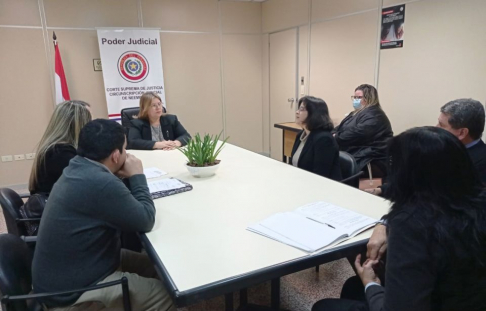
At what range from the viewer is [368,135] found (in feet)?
10.8

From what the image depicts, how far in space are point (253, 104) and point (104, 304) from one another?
16.0 feet

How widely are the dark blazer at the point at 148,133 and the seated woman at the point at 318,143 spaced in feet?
3.57

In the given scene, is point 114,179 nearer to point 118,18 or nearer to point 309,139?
point 309,139

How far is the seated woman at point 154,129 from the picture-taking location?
3.03 metres

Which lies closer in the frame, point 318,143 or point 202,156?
point 202,156

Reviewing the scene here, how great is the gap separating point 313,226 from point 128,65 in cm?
417

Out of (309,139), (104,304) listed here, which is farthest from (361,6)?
(104,304)

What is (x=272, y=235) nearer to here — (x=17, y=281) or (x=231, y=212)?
(x=231, y=212)

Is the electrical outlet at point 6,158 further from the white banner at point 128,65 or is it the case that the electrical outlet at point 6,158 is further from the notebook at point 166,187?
the notebook at point 166,187

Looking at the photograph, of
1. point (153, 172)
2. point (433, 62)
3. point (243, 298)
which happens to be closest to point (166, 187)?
point (153, 172)

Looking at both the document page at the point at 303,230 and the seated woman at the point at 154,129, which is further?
the seated woman at the point at 154,129

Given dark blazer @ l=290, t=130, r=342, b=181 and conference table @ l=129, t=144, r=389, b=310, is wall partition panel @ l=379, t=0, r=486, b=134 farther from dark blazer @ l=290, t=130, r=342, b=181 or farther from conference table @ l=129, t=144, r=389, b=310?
conference table @ l=129, t=144, r=389, b=310

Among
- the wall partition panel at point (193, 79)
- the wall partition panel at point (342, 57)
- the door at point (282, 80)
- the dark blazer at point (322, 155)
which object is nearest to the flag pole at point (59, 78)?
the wall partition panel at point (193, 79)

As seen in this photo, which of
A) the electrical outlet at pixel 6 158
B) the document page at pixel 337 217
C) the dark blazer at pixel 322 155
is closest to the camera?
the document page at pixel 337 217
